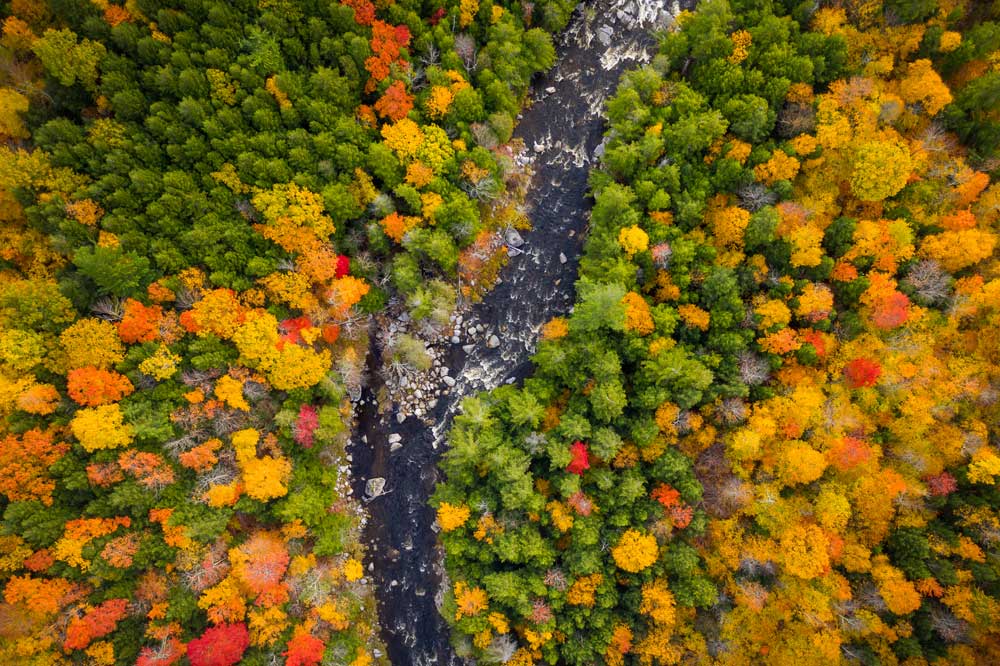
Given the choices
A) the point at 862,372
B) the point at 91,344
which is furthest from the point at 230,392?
the point at 862,372

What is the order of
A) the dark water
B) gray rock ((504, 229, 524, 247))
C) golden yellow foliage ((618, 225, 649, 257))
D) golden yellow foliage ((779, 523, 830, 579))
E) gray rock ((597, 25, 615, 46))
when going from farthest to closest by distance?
1. gray rock ((597, 25, 615, 46))
2. gray rock ((504, 229, 524, 247))
3. the dark water
4. golden yellow foliage ((618, 225, 649, 257))
5. golden yellow foliage ((779, 523, 830, 579))

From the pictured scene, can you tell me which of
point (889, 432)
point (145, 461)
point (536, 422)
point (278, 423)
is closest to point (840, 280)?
point (889, 432)

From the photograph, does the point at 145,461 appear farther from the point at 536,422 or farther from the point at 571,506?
the point at 571,506

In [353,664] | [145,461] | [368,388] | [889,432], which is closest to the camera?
[145,461]

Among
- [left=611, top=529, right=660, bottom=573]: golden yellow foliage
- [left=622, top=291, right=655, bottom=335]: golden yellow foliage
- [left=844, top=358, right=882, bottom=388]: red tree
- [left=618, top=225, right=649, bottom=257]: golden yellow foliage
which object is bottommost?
[left=611, top=529, right=660, bottom=573]: golden yellow foliage

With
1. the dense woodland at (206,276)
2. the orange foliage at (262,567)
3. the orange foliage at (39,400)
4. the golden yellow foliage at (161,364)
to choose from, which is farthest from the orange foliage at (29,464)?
the orange foliage at (262,567)

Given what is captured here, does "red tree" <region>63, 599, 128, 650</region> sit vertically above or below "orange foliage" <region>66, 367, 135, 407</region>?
below

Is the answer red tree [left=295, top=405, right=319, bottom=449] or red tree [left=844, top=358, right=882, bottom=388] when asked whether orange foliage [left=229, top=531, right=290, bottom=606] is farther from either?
red tree [left=844, top=358, right=882, bottom=388]

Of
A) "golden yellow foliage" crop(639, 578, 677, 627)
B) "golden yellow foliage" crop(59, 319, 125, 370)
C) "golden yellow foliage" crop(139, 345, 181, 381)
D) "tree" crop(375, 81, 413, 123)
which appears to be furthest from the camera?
"tree" crop(375, 81, 413, 123)

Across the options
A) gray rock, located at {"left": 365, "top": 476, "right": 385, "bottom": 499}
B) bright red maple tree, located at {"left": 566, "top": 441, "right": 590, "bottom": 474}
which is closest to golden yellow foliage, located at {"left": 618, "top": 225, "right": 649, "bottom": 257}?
bright red maple tree, located at {"left": 566, "top": 441, "right": 590, "bottom": 474}
